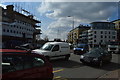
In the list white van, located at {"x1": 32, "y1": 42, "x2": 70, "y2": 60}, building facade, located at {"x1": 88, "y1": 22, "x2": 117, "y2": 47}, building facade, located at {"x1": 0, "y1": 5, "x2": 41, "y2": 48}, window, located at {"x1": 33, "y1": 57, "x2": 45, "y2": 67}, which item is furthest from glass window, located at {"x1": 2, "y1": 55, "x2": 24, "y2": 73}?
building facade, located at {"x1": 88, "y1": 22, "x2": 117, "y2": 47}

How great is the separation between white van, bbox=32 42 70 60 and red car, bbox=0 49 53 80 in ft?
20.7

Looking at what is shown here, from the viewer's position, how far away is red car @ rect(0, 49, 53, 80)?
324cm

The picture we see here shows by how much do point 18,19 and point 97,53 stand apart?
5377 centimetres

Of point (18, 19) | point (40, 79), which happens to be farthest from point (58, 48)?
point (18, 19)

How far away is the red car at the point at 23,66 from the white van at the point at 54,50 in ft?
20.7

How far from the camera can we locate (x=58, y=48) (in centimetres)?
1222

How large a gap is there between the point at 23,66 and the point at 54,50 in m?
8.02

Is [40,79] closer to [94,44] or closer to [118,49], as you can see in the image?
[118,49]

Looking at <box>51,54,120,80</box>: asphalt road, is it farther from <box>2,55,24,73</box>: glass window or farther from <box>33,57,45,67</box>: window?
<box>2,55,24,73</box>: glass window

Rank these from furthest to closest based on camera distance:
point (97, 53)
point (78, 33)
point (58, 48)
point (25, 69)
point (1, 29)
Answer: point (78, 33), point (1, 29), point (58, 48), point (97, 53), point (25, 69)

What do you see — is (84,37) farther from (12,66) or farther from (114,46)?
(12,66)

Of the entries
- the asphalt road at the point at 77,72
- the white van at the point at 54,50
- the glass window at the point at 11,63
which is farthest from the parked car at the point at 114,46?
the glass window at the point at 11,63

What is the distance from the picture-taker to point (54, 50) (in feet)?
37.9

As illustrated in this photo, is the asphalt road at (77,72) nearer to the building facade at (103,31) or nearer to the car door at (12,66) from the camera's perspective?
the car door at (12,66)
